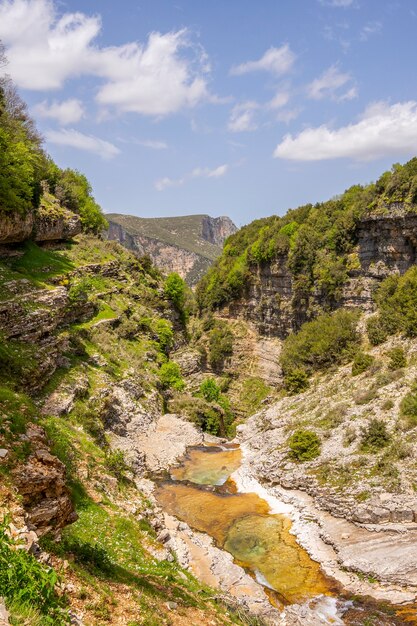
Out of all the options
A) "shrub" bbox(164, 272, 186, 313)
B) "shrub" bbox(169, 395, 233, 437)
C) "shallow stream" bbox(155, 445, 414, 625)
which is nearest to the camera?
"shallow stream" bbox(155, 445, 414, 625)

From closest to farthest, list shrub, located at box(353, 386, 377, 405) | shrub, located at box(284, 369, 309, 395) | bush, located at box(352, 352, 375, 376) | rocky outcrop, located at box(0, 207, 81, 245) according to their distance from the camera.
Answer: rocky outcrop, located at box(0, 207, 81, 245) → shrub, located at box(353, 386, 377, 405) → bush, located at box(352, 352, 375, 376) → shrub, located at box(284, 369, 309, 395)

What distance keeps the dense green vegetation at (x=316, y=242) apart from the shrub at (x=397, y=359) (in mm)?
17983

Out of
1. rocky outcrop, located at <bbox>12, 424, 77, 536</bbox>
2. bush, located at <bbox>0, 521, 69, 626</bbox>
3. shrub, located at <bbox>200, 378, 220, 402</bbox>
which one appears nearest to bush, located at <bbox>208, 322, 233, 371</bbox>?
shrub, located at <bbox>200, 378, 220, 402</bbox>

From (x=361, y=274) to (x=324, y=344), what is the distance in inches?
459

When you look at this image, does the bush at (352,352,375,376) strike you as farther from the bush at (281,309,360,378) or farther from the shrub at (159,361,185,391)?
the shrub at (159,361,185,391)

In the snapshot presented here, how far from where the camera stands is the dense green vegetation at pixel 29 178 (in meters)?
29.6

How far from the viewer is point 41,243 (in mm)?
50531

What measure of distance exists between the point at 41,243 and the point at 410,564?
156ft

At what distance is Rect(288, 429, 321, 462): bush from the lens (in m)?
34.0

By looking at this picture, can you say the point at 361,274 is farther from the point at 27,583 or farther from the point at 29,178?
the point at 27,583

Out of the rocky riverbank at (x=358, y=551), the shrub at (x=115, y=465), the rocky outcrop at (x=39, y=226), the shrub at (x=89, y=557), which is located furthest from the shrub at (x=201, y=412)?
the shrub at (x=89, y=557)

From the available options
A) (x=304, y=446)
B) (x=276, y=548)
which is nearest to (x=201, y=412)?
(x=304, y=446)

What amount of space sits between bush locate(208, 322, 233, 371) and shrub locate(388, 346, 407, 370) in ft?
121

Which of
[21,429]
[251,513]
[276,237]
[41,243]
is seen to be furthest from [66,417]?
[276,237]
